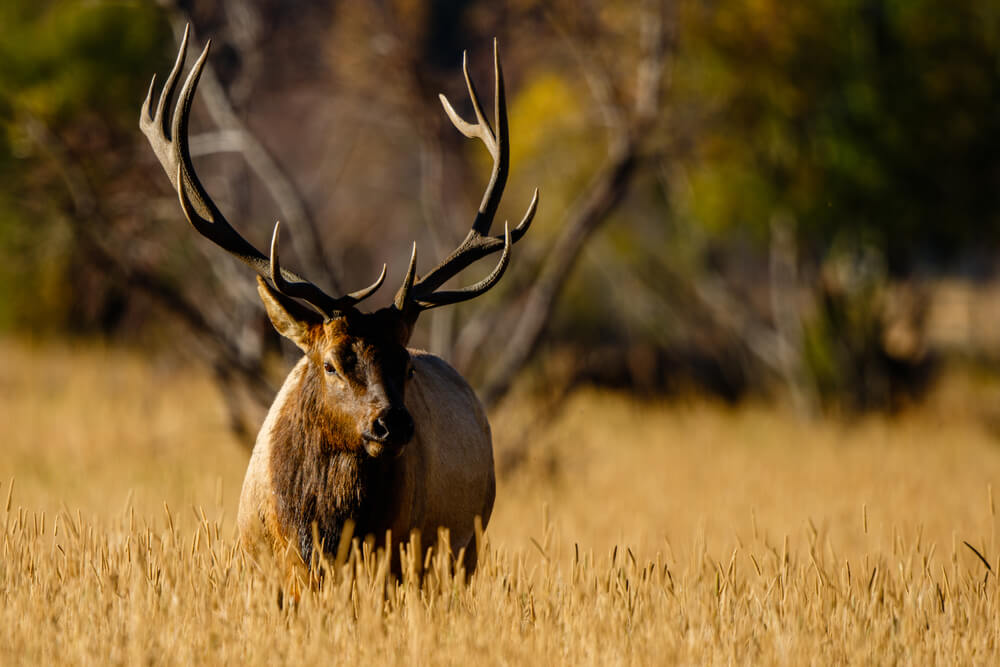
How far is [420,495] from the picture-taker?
255 inches

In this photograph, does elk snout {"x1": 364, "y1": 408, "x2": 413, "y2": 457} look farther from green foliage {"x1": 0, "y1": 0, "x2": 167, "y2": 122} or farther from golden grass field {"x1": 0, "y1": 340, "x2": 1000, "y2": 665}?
green foliage {"x1": 0, "y1": 0, "x2": 167, "y2": 122}

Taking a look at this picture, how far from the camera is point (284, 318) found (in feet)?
21.2

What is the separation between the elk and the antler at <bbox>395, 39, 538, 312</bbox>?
0.04 ft

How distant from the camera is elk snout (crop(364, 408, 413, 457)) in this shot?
5.79 m

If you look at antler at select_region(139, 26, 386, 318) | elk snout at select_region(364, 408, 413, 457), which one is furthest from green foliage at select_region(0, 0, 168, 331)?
elk snout at select_region(364, 408, 413, 457)

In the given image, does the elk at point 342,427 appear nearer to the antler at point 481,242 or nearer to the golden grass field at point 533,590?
the antler at point 481,242

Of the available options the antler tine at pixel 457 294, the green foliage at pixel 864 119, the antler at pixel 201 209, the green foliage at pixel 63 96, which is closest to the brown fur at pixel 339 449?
the antler at pixel 201 209

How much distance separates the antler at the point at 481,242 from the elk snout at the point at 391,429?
0.71 metres

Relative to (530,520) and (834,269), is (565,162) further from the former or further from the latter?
(530,520)

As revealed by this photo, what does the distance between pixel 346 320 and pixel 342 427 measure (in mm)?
514

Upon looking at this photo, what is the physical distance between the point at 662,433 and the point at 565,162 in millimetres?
5158

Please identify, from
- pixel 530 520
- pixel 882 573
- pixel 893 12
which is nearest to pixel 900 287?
pixel 893 12

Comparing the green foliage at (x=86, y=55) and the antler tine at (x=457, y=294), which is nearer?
the antler tine at (x=457, y=294)

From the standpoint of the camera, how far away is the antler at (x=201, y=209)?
630 centimetres
